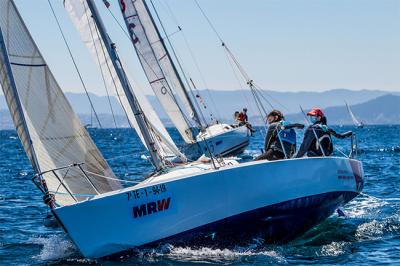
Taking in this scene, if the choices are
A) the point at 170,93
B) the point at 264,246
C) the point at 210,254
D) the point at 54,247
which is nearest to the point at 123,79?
the point at 54,247

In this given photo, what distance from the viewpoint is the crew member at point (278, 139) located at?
12.2 metres

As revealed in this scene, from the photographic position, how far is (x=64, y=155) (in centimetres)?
1184

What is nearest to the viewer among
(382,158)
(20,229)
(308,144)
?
(308,144)

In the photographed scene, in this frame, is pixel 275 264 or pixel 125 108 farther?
pixel 125 108

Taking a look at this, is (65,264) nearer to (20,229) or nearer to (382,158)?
(20,229)

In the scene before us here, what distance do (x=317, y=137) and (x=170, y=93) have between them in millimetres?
13473

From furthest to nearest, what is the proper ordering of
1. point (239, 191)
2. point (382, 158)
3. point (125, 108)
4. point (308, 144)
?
point (382, 158)
point (125, 108)
point (308, 144)
point (239, 191)

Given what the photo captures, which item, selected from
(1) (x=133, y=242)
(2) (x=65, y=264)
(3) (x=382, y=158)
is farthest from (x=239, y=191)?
(3) (x=382, y=158)

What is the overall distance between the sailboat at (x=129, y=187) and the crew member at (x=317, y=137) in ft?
1.57

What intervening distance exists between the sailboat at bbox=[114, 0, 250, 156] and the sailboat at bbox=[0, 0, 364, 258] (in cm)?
1018

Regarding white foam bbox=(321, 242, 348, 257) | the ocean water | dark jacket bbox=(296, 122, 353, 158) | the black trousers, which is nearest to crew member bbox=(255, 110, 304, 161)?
the black trousers

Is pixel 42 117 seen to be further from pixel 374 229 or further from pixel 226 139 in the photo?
pixel 226 139

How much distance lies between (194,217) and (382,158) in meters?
23.8

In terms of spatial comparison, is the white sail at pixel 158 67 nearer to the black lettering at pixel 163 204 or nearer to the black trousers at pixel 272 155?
the black trousers at pixel 272 155
